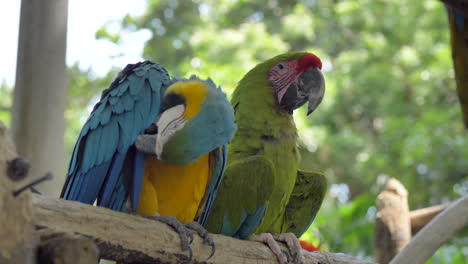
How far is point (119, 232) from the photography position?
1451mm

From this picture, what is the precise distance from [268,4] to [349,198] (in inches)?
138

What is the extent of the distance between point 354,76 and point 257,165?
5.97 meters

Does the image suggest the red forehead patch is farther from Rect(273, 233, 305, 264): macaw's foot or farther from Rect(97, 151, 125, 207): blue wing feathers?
Rect(97, 151, 125, 207): blue wing feathers

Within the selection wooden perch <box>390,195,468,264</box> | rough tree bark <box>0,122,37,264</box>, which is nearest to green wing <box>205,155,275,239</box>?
wooden perch <box>390,195,468,264</box>

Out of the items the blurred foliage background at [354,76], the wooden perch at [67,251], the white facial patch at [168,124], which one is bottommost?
the wooden perch at [67,251]

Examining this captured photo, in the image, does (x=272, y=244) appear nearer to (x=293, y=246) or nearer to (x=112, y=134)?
(x=293, y=246)

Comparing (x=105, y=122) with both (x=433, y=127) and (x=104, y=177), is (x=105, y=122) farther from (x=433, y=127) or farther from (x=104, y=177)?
(x=433, y=127)

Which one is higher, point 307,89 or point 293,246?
point 307,89

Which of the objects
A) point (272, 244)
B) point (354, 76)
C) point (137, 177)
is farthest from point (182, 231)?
point (354, 76)

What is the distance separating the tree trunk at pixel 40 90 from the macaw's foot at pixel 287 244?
1.24 meters

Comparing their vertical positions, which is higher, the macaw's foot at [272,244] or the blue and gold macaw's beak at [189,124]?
the blue and gold macaw's beak at [189,124]

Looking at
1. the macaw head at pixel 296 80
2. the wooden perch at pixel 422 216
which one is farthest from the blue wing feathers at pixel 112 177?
the wooden perch at pixel 422 216

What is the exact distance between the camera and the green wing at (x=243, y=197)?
2205mm

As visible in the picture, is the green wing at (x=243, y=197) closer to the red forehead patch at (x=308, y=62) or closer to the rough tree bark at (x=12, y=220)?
the red forehead patch at (x=308, y=62)
